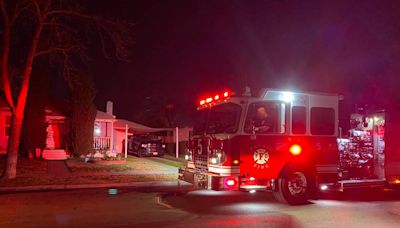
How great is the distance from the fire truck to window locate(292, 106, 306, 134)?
24mm

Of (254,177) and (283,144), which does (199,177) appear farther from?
(283,144)

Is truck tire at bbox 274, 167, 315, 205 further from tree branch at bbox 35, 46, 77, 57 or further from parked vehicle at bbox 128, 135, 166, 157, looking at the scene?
parked vehicle at bbox 128, 135, 166, 157

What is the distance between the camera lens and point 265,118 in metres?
11.0

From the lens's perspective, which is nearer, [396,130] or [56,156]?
[396,130]

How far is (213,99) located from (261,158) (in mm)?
1831

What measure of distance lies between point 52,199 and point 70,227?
13.4 ft

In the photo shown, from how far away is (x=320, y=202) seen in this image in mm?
12070

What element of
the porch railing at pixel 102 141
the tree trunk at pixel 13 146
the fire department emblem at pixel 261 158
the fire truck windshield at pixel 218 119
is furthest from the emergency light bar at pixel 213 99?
the porch railing at pixel 102 141

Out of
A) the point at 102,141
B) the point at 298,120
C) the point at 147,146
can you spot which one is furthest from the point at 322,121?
the point at 102,141

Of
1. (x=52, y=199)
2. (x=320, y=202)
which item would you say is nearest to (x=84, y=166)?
(x=52, y=199)

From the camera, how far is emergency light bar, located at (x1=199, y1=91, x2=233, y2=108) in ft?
35.5

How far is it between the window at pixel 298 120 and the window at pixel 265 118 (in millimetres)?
277

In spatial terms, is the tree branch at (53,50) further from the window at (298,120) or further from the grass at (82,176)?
the window at (298,120)

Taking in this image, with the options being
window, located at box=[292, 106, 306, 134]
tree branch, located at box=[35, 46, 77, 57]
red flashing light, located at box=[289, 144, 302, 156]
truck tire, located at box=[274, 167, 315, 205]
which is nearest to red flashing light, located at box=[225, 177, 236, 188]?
truck tire, located at box=[274, 167, 315, 205]
